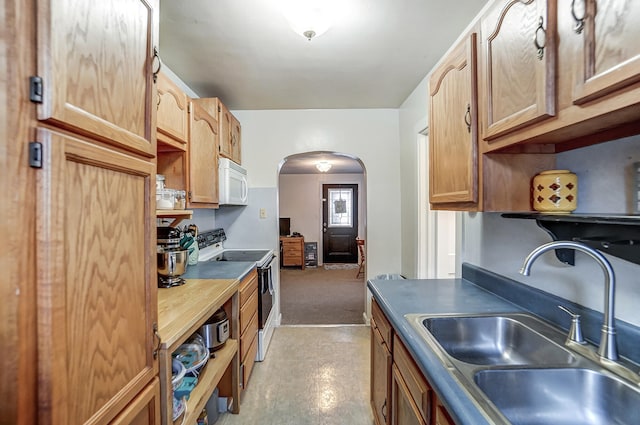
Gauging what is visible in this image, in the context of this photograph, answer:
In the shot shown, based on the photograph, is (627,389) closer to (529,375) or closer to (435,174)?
(529,375)

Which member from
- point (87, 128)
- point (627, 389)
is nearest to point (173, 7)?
point (87, 128)

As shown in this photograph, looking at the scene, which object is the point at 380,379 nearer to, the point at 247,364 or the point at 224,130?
the point at 247,364

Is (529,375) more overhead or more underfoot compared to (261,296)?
more overhead

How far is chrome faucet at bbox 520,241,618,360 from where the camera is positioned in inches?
33.9

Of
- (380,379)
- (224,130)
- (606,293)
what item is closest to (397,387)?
(380,379)

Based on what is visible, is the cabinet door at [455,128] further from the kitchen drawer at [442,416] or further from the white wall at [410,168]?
the white wall at [410,168]

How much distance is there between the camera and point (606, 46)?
0.66m

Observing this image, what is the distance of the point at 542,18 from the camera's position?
2.77ft

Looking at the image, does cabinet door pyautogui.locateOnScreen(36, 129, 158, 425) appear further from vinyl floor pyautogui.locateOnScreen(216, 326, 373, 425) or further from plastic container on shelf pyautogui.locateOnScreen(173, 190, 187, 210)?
vinyl floor pyautogui.locateOnScreen(216, 326, 373, 425)

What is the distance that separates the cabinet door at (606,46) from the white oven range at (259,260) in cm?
225

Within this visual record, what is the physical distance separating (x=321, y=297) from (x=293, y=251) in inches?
92.4

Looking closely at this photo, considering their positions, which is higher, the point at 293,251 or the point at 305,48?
the point at 305,48

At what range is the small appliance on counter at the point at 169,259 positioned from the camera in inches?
67.7

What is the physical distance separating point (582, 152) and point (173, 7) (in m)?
1.98
